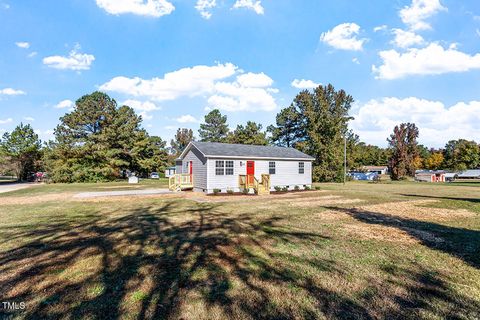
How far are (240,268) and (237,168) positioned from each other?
45.3 ft

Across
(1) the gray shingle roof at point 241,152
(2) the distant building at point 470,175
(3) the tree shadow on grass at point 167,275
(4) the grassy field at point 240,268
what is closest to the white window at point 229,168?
(1) the gray shingle roof at point 241,152

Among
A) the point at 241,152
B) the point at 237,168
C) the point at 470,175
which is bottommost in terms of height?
the point at 470,175

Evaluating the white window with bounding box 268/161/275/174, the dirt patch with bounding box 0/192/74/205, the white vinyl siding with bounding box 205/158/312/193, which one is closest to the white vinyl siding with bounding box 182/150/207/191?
the white vinyl siding with bounding box 205/158/312/193

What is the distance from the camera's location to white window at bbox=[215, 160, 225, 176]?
17453mm

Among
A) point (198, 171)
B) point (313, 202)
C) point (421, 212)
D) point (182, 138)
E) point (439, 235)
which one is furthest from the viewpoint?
point (182, 138)

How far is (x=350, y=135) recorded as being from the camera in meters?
43.9

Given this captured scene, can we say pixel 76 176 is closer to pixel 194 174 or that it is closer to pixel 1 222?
pixel 194 174

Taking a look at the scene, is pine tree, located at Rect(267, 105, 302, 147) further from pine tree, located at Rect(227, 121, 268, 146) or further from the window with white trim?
the window with white trim

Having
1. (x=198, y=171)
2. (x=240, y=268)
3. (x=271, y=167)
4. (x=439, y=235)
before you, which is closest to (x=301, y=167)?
(x=271, y=167)

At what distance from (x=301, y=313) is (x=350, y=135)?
149 feet

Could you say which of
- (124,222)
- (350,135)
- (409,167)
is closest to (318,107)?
(350,135)

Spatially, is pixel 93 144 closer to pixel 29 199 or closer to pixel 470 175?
pixel 29 199

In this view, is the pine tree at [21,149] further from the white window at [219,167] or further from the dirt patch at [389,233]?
the dirt patch at [389,233]

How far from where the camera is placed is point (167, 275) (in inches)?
166
